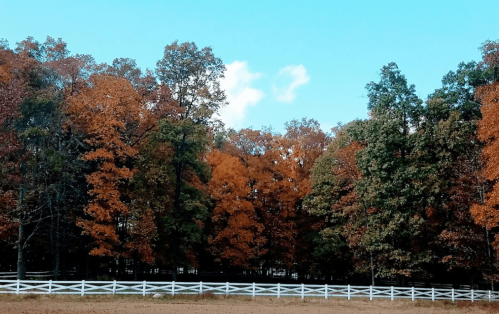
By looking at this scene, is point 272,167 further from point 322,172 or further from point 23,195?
point 23,195

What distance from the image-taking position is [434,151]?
3653 cm

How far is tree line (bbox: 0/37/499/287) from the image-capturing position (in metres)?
31.5

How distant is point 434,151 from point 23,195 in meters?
29.2

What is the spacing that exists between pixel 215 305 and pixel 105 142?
43.6 feet

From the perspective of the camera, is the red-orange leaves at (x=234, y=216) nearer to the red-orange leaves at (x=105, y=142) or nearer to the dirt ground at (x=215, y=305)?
the red-orange leaves at (x=105, y=142)

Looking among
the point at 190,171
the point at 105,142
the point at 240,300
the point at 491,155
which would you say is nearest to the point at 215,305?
the point at 240,300

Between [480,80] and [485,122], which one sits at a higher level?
[480,80]

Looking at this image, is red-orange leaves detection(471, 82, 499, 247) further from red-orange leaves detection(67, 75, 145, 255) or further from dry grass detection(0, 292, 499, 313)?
red-orange leaves detection(67, 75, 145, 255)

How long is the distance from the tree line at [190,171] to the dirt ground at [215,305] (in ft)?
16.3

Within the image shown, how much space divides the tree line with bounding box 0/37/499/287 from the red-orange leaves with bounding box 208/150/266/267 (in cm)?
13

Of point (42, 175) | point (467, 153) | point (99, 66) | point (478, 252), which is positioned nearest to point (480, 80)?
point (467, 153)

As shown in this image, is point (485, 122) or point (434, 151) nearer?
point (485, 122)

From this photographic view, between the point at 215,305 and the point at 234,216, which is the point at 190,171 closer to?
the point at 234,216

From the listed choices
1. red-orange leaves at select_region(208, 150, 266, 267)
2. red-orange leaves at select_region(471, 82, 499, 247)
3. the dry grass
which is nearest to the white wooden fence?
the dry grass
